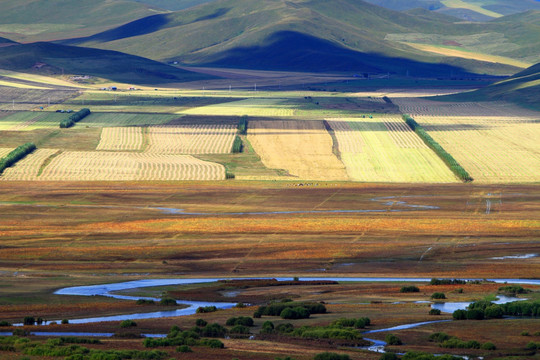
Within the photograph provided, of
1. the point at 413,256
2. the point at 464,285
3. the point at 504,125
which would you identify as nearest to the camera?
the point at 464,285

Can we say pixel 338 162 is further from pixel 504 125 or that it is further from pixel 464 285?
pixel 464 285

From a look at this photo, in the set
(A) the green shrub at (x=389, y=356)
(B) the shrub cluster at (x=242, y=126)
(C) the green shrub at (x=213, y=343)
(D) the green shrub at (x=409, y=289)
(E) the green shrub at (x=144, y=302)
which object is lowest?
(D) the green shrub at (x=409, y=289)

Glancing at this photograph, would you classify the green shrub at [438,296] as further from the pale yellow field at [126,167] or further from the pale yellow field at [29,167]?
the pale yellow field at [29,167]

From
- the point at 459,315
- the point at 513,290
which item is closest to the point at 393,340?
the point at 459,315

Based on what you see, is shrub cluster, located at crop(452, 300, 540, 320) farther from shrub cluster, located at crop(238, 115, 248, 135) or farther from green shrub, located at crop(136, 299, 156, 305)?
shrub cluster, located at crop(238, 115, 248, 135)

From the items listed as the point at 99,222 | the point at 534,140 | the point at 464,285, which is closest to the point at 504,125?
the point at 534,140

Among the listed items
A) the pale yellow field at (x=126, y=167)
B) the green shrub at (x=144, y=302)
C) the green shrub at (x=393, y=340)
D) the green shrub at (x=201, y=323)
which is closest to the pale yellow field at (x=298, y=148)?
the pale yellow field at (x=126, y=167)

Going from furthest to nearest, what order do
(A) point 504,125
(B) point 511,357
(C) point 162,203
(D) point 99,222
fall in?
(A) point 504,125
(C) point 162,203
(D) point 99,222
(B) point 511,357

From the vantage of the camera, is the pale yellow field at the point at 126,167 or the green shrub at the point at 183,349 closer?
the green shrub at the point at 183,349
